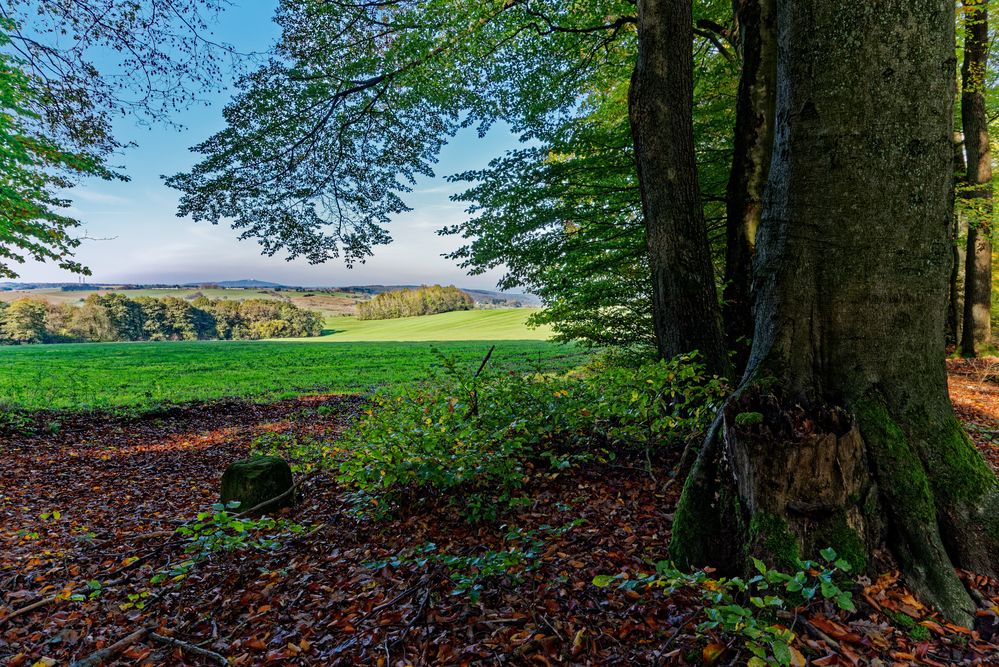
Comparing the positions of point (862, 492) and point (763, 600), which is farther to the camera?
point (862, 492)

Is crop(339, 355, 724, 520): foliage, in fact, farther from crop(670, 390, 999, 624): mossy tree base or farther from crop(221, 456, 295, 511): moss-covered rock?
crop(670, 390, 999, 624): mossy tree base

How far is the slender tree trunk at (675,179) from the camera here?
503 centimetres

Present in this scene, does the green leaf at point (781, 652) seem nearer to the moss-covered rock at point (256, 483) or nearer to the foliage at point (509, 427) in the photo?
the foliage at point (509, 427)

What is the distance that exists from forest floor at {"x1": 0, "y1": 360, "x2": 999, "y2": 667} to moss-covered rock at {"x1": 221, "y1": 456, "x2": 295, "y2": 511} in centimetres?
37

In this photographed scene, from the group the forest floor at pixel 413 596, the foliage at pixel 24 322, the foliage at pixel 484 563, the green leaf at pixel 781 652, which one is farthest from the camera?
the foliage at pixel 24 322

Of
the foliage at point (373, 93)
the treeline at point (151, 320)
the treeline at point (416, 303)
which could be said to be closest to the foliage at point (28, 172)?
the foliage at point (373, 93)

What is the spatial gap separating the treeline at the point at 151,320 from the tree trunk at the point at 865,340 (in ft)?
216

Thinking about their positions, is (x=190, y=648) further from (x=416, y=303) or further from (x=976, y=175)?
(x=416, y=303)

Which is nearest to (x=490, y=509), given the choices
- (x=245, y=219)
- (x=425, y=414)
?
(x=425, y=414)

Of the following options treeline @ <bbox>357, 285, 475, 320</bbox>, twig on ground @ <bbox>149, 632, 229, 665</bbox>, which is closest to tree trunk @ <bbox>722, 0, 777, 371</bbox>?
twig on ground @ <bbox>149, 632, 229, 665</bbox>

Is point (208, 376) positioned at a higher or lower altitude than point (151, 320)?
lower

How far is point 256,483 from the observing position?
18.1 ft

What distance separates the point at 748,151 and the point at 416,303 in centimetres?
7459

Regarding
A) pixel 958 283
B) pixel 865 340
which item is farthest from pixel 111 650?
pixel 958 283
